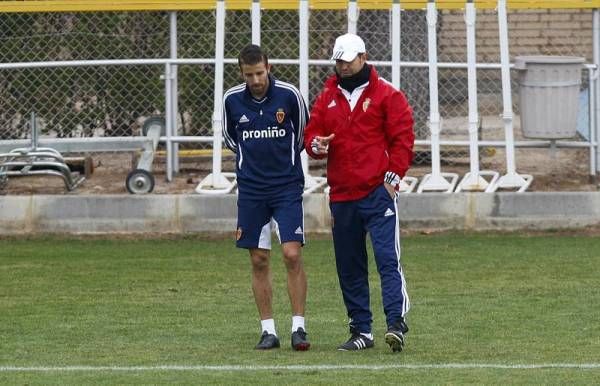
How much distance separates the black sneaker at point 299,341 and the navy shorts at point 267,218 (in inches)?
21.9

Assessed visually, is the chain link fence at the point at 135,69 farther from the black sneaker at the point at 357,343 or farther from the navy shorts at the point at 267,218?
the black sneaker at the point at 357,343

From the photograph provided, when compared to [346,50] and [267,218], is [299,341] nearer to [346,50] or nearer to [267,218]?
[267,218]

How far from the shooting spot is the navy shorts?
30.1ft

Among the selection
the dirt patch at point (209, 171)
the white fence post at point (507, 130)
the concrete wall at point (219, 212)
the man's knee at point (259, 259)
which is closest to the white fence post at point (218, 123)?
the concrete wall at point (219, 212)

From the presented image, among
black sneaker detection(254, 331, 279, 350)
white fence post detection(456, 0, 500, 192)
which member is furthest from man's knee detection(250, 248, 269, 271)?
white fence post detection(456, 0, 500, 192)

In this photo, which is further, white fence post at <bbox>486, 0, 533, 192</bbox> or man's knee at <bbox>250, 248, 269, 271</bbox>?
white fence post at <bbox>486, 0, 533, 192</bbox>

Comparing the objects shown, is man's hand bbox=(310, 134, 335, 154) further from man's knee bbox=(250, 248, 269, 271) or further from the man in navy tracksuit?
man's knee bbox=(250, 248, 269, 271)

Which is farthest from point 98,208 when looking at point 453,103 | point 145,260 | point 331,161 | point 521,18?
point 521,18

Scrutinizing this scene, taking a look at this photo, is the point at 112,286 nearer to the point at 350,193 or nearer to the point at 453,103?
the point at 350,193

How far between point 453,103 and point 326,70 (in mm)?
1487

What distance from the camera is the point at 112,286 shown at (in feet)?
39.3

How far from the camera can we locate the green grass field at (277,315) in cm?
827

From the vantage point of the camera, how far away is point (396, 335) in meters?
8.75

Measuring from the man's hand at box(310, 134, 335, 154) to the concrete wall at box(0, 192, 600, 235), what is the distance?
5.85 metres
